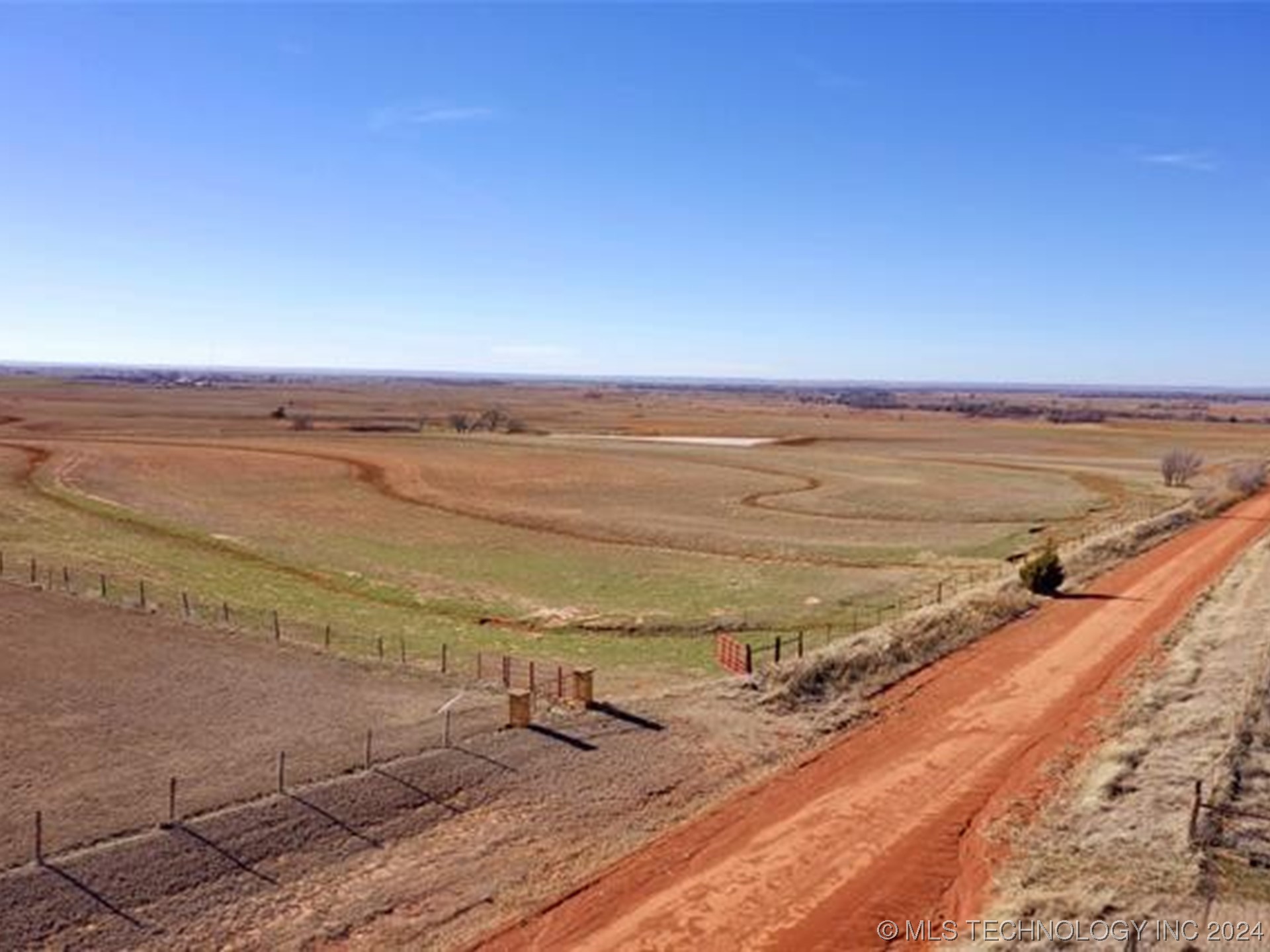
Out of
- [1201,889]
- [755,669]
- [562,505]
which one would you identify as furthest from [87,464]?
[1201,889]

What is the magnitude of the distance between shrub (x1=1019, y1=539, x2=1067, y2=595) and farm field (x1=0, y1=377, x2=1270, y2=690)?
4.47 m

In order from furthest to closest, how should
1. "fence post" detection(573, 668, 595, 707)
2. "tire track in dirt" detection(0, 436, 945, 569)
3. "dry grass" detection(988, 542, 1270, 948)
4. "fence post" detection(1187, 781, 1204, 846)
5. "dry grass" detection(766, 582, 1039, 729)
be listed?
"tire track in dirt" detection(0, 436, 945, 569) → "dry grass" detection(766, 582, 1039, 729) → "fence post" detection(573, 668, 595, 707) → "fence post" detection(1187, 781, 1204, 846) → "dry grass" detection(988, 542, 1270, 948)

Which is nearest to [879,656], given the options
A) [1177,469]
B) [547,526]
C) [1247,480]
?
[547,526]

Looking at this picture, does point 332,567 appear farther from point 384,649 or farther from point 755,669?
point 755,669

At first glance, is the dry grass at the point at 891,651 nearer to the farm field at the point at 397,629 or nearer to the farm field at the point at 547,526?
the farm field at the point at 397,629

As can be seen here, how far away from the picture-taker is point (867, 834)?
64.2 feet

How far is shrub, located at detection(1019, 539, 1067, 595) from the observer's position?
42750mm

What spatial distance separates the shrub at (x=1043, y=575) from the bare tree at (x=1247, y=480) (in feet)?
166

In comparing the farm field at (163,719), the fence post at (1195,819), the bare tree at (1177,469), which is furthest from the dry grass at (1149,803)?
the bare tree at (1177,469)

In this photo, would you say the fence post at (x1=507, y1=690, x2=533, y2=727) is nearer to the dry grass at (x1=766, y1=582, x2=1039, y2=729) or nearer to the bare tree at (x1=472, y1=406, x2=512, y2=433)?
the dry grass at (x1=766, y1=582, x2=1039, y2=729)

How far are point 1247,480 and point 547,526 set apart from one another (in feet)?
200

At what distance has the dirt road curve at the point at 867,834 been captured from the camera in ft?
53.6

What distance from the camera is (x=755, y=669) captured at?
3164cm

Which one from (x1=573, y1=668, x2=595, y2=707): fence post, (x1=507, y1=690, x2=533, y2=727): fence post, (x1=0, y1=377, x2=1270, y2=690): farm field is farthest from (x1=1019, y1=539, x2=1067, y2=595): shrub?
(x1=507, y1=690, x2=533, y2=727): fence post
